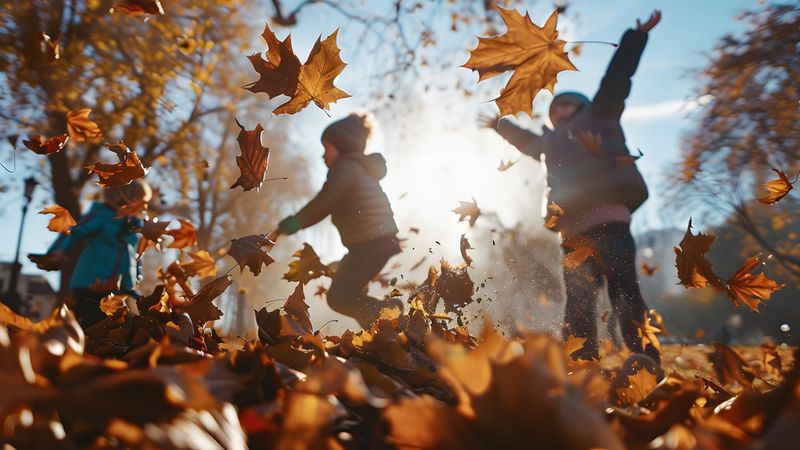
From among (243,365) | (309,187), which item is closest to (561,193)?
(243,365)

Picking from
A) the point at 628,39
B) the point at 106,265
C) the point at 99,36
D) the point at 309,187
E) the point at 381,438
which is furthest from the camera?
the point at 309,187

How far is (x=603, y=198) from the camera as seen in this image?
3.07m

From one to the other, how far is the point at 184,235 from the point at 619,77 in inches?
116

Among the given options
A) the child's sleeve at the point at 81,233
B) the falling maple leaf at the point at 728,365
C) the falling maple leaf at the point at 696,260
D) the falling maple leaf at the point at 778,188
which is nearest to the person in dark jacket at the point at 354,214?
the falling maple leaf at the point at 696,260

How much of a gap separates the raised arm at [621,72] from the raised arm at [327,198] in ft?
6.15

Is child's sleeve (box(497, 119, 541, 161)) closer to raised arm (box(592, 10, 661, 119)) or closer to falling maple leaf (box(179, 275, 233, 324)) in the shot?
raised arm (box(592, 10, 661, 119))

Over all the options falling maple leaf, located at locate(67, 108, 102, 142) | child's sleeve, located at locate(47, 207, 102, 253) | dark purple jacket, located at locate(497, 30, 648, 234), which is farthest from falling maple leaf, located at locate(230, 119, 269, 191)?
child's sleeve, located at locate(47, 207, 102, 253)

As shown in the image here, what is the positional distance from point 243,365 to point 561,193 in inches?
117

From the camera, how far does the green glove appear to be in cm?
302

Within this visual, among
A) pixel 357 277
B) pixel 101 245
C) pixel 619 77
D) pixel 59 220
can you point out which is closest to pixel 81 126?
pixel 59 220

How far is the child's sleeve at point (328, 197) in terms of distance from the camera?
3219 millimetres

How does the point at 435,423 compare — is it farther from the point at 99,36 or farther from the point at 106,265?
the point at 99,36

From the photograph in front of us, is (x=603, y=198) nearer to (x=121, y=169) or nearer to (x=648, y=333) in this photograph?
(x=648, y=333)

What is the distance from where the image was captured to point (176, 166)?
1166 centimetres
